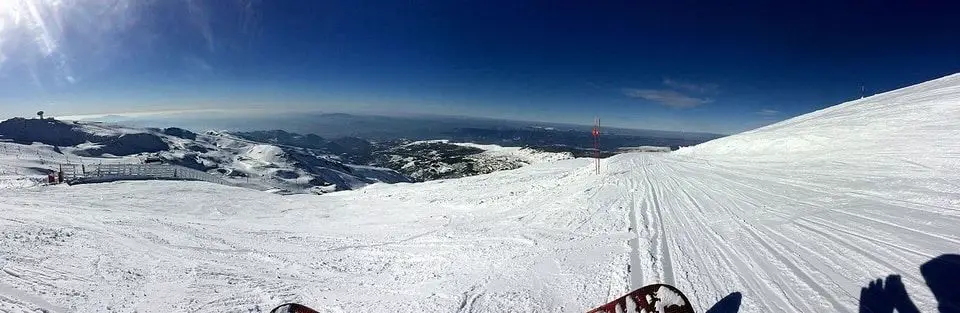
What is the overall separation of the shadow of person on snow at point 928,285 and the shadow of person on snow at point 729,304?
1507 millimetres

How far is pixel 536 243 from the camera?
1096 cm

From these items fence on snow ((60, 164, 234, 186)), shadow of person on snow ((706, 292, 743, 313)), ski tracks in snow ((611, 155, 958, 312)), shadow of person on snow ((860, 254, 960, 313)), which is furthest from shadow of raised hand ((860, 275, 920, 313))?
fence on snow ((60, 164, 234, 186))

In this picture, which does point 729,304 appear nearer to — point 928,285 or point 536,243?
point 928,285

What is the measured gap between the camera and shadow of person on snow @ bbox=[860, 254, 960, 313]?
5688mm

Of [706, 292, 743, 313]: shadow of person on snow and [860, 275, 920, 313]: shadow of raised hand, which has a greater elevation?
[860, 275, 920, 313]: shadow of raised hand

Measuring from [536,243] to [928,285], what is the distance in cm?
712

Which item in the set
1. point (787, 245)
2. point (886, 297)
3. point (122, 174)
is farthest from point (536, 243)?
point (122, 174)

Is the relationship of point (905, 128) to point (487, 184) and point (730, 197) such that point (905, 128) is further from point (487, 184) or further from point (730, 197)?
point (487, 184)

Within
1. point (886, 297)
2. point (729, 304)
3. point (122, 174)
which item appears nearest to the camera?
point (886, 297)

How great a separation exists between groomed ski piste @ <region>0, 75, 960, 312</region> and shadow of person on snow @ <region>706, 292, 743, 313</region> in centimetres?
13

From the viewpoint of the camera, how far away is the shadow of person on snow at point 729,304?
6243 millimetres

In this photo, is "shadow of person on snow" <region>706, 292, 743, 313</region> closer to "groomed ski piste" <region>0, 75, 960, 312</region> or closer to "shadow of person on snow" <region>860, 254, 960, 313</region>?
"groomed ski piste" <region>0, 75, 960, 312</region>

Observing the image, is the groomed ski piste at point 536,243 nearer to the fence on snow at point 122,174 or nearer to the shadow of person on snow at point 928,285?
the shadow of person on snow at point 928,285

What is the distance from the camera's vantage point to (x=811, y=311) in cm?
595
